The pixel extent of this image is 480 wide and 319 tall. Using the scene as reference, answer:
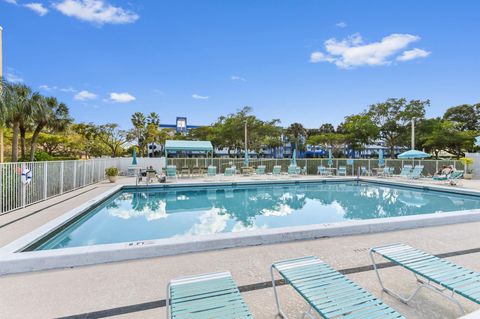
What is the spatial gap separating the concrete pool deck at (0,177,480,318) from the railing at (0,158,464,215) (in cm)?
232

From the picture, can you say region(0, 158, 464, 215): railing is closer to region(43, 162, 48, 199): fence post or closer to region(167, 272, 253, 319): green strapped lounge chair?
region(43, 162, 48, 199): fence post

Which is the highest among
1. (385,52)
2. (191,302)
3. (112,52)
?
(385,52)

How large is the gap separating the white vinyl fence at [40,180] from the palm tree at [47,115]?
755 centimetres

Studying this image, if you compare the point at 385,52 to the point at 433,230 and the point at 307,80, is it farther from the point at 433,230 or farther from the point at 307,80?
the point at 433,230

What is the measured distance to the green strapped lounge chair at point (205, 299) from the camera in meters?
1.91

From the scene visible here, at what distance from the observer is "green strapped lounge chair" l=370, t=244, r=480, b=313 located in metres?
2.26

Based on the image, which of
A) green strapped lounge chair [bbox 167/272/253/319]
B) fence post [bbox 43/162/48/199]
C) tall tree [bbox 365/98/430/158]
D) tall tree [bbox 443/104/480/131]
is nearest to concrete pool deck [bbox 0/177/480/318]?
green strapped lounge chair [bbox 167/272/253/319]

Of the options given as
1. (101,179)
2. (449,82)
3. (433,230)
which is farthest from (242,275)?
(449,82)

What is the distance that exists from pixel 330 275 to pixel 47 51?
19.0 metres

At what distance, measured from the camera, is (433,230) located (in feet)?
17.7

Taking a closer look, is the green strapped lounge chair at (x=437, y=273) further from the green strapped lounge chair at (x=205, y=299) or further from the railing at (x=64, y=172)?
the railing at (x=64, y=172)

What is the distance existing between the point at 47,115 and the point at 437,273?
73.2 ft

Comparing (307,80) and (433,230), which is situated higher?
(307,80)

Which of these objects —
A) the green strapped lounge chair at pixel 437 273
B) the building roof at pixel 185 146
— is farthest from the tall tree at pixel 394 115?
the green strapped lounge chair at pixel 437 273
